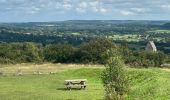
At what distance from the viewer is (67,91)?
3988 centimetres

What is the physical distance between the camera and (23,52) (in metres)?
98.6

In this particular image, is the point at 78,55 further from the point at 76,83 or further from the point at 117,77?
the point at 117,77

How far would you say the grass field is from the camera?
32781 mm

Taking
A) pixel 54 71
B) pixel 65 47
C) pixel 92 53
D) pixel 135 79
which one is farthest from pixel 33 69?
pixel 65 47

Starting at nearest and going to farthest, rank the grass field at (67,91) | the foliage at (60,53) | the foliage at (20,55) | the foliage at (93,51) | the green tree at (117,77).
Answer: the green tree at (117,77), the grass field at (67,91), the foliage at (93,51), the foliage at (60,53), the foliage at (20,55)

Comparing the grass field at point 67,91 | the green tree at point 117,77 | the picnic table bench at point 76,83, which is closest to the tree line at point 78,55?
the grass field at point 67,91

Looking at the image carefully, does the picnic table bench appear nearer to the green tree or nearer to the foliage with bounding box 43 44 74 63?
the green tree

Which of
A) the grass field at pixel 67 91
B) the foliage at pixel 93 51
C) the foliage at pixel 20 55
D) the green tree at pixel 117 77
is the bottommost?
the foliage at pixel 20 55

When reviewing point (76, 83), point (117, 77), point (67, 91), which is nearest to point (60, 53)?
point (76, 83)

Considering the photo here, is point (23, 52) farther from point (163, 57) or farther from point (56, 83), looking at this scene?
point (56, 83)

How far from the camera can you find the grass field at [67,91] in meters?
32.8

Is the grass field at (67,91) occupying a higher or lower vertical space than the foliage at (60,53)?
higher

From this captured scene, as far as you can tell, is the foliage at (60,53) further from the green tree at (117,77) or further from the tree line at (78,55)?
the green tree at (117,77)

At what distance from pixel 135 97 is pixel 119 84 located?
1899 mm
